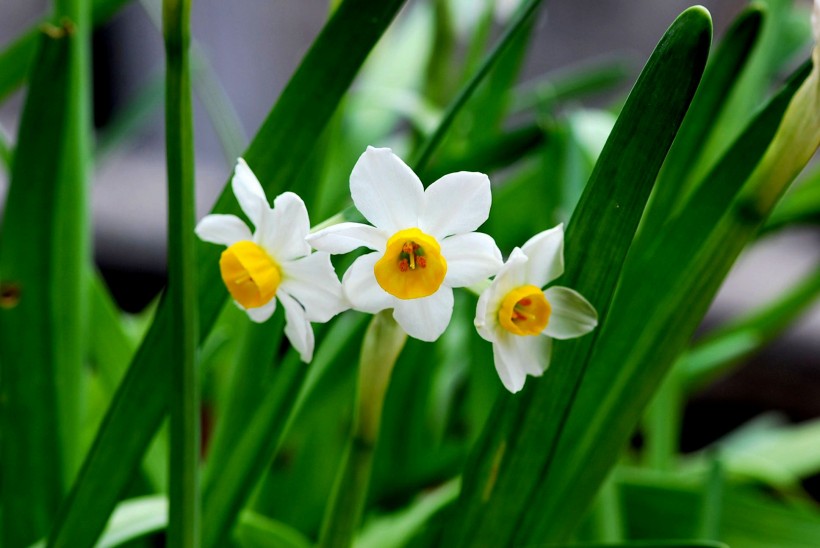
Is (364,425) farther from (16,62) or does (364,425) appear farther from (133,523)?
(16,62)

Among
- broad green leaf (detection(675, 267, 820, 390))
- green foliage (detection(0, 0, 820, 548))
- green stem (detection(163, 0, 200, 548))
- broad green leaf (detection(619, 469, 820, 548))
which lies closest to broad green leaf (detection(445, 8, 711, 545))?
green foliage (detection(0, 0, 820, 548))

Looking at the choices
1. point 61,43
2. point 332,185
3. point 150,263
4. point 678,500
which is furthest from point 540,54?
point 61,43

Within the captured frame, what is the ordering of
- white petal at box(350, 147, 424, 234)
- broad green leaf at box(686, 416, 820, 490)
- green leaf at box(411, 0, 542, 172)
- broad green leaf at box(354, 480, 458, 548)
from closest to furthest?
white petal at box(350, 147, 424, 234) → green leaf at box(411, 0, 542, 172) → broad green leaf at box(354, 480, 458, 548) → broad green leaf at box(686, 416, 820, 490)

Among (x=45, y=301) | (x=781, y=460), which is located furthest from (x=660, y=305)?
(x=781, y=460)

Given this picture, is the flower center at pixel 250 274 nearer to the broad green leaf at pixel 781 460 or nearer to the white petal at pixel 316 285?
the white petal at pixel 316 285

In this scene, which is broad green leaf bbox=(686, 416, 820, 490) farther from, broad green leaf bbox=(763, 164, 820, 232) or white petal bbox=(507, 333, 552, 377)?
white petal bbox=(507, 333, 552, 377)

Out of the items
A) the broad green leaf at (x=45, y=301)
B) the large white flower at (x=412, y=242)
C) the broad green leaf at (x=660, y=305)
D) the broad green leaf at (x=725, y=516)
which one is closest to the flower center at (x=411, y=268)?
the large white flower at (x=412, y=242)
